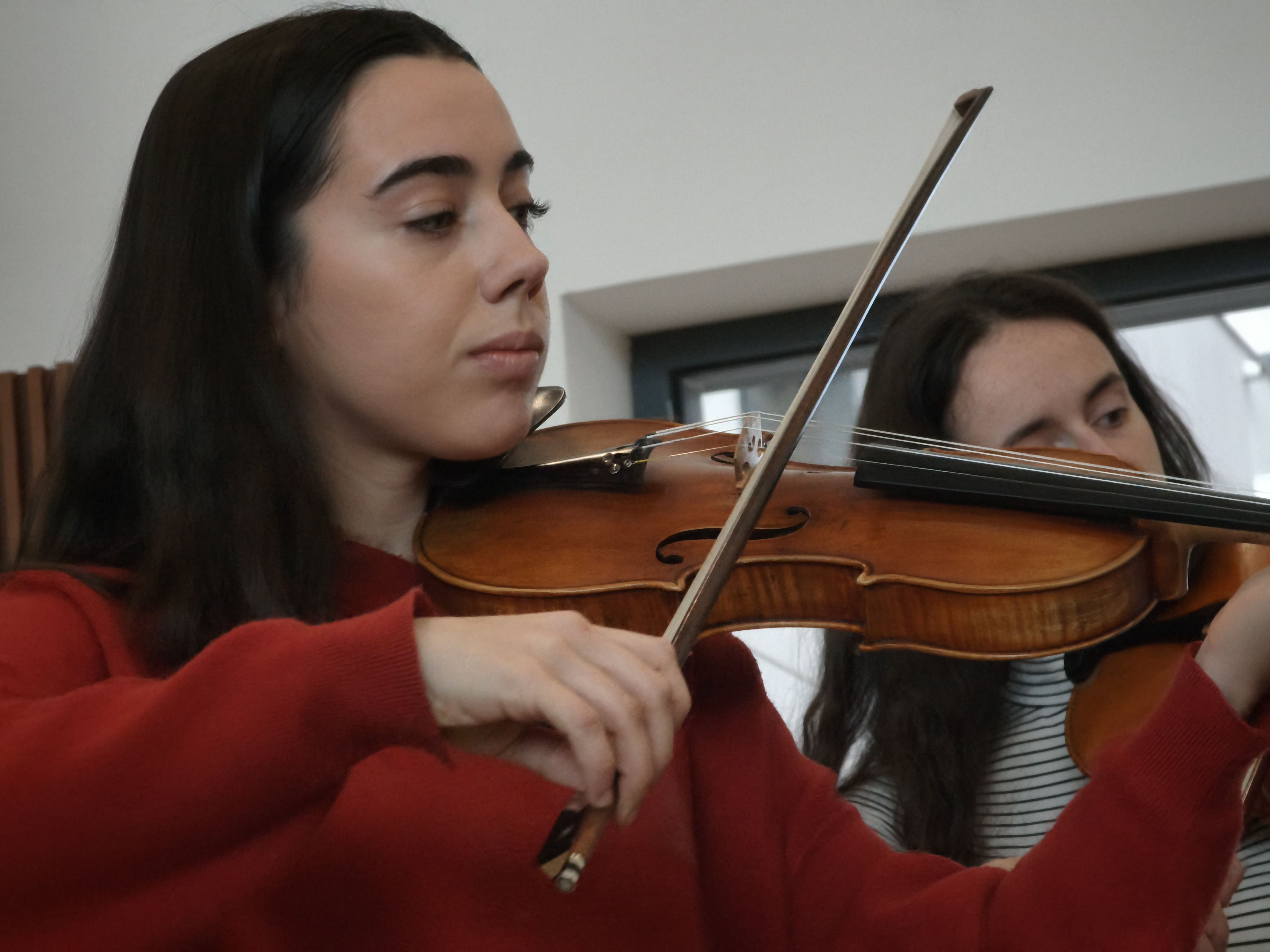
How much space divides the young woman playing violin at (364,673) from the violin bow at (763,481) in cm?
2

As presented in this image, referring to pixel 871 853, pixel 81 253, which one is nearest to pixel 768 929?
pixel 871 853

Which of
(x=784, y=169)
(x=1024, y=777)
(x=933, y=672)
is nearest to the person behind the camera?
(x=1024, y=777)

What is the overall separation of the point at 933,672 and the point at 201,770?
2.84 ft

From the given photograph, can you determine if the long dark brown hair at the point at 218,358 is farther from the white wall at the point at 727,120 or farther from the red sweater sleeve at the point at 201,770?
the white wall at the point at 727,120

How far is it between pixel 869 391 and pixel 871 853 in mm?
700

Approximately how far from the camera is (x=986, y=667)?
1210mm

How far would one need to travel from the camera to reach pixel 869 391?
4.59ft

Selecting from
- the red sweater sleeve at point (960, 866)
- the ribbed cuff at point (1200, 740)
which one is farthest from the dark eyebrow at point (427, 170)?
the ribbed cuff at point (1200, 740)

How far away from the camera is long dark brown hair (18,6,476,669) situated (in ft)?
2.54

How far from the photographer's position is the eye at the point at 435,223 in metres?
0.77

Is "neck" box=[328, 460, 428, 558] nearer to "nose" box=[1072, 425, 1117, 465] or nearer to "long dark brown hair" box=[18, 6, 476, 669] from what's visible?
"long dark brown hair" box=[18, 6, 476, 669]

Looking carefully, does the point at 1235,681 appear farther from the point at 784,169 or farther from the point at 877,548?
the point at 784,169

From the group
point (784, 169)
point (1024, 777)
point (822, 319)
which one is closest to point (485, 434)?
point (1024, 777)

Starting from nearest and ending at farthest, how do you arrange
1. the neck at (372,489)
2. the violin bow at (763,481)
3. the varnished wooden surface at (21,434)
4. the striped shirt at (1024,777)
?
the violin bow at (763,481), the neck at (372,489), the striped shirt at (1024,777), the varnished wooden surface at (21,434)
